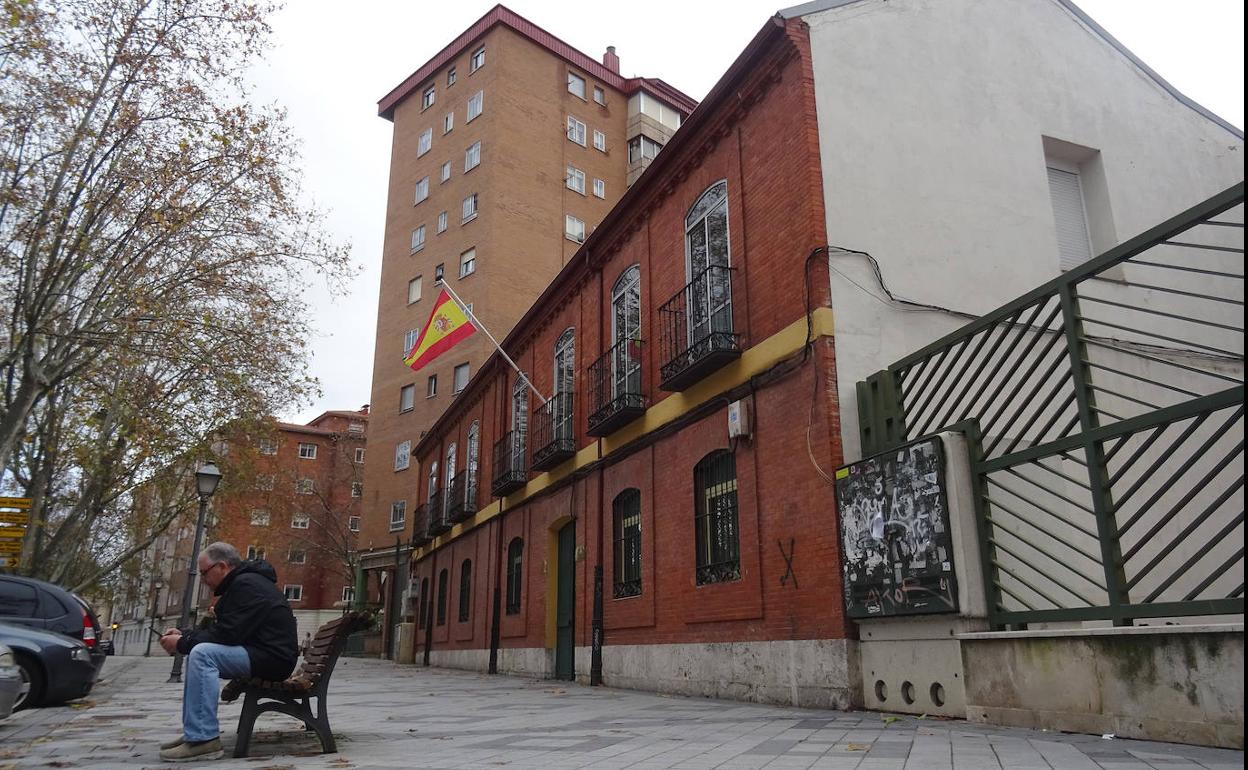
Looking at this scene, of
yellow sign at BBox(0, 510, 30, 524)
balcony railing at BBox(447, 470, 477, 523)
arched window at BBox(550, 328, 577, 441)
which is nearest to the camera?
yellow sign at BBox(0, 510, 30, 524)

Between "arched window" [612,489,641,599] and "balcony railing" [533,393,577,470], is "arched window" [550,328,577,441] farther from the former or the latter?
"arched window" [612,489,641,599]

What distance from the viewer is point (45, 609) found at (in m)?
10.1

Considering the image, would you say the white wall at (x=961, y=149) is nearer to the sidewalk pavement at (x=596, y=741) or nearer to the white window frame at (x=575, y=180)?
the sidewalk pavement at (x=596, y=741)

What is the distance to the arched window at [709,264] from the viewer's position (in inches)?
426

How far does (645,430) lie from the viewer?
1256 cm

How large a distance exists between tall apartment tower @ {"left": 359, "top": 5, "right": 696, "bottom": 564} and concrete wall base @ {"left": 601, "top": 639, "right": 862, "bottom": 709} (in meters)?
20.9

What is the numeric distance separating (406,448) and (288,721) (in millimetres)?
27365

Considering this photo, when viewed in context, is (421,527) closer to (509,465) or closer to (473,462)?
(473,462)

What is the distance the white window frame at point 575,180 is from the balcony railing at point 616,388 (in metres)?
21.7

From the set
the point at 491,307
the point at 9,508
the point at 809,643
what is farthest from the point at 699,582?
the point at 491,307

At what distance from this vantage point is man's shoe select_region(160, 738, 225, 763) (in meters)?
5.04

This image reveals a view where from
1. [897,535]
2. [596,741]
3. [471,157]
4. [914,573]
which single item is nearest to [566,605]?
[897,535]

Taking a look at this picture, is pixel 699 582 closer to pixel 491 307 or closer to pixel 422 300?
pixel 491 307

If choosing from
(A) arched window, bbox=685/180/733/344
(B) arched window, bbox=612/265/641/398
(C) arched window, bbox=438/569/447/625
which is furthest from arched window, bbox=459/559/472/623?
(A) arched window, bbox=685/180/733/344
